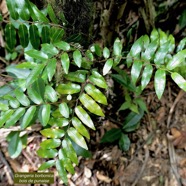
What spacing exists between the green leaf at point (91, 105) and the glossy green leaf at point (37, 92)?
0.19 m

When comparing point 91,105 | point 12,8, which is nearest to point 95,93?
point 91,105

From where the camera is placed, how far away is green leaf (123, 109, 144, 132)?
5.88 ft

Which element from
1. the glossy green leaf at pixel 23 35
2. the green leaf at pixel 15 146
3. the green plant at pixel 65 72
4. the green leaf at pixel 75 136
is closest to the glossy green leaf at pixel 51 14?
the green plant at pixel 65 72

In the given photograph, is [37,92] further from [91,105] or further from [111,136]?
[111,136]

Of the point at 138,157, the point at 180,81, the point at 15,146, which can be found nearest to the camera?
the point at 180,81

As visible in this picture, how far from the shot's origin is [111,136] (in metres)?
1.79

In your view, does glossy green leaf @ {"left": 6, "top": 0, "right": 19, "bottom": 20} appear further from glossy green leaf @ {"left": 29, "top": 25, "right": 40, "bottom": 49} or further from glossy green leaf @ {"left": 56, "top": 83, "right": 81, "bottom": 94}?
glossy green leaf @ {"left": 56, "top": 83, "right": 81, "bottom": 94}

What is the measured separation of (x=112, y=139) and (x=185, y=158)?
0.48 m

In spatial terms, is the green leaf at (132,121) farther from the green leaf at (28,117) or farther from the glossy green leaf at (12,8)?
the glossy green leaf at (12,8)

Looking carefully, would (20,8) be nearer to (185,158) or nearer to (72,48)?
(72,48)

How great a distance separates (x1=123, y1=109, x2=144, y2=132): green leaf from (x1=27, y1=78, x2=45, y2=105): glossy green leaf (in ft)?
2.15

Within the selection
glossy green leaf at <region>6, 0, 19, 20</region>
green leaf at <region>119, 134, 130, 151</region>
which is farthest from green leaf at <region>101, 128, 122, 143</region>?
glossy green leaf at <region>6, 0, 19, 20</region>

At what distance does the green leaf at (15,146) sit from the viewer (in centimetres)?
174

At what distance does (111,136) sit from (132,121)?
15 centimetres
